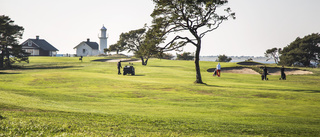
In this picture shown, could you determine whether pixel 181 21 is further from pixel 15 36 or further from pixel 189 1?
pixel 15 36

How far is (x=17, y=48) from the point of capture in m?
63.7

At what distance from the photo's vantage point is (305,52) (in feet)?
274

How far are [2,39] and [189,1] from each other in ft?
157

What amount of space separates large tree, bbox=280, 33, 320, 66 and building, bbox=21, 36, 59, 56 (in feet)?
307

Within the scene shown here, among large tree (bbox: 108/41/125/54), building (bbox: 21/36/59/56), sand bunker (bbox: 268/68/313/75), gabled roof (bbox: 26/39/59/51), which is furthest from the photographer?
gabled roof (bbox: 26/39/59/51)

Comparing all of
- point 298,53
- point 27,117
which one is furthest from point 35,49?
point 27,117

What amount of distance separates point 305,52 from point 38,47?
9956cm

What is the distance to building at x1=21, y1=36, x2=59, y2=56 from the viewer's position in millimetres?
123000

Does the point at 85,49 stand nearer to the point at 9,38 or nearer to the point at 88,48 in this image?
the point at 88,48

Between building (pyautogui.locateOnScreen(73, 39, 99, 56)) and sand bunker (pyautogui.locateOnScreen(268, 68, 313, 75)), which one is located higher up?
building (pyautogui.locateOnScreen(73, 39, 99, 56))

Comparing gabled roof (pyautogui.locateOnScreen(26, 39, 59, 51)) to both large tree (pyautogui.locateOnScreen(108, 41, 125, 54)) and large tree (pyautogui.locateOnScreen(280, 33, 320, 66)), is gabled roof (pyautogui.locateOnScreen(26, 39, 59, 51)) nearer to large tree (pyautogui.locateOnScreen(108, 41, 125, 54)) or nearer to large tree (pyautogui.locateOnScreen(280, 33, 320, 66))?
large tree (pyautogui.locateOnScreen(108, 41, 125, 54))

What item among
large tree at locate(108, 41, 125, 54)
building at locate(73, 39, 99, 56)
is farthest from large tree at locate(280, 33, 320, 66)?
building at locate(73, 39, 99, 56)

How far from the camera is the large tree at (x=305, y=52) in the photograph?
83.9 meters

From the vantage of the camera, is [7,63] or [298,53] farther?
[298,53]
